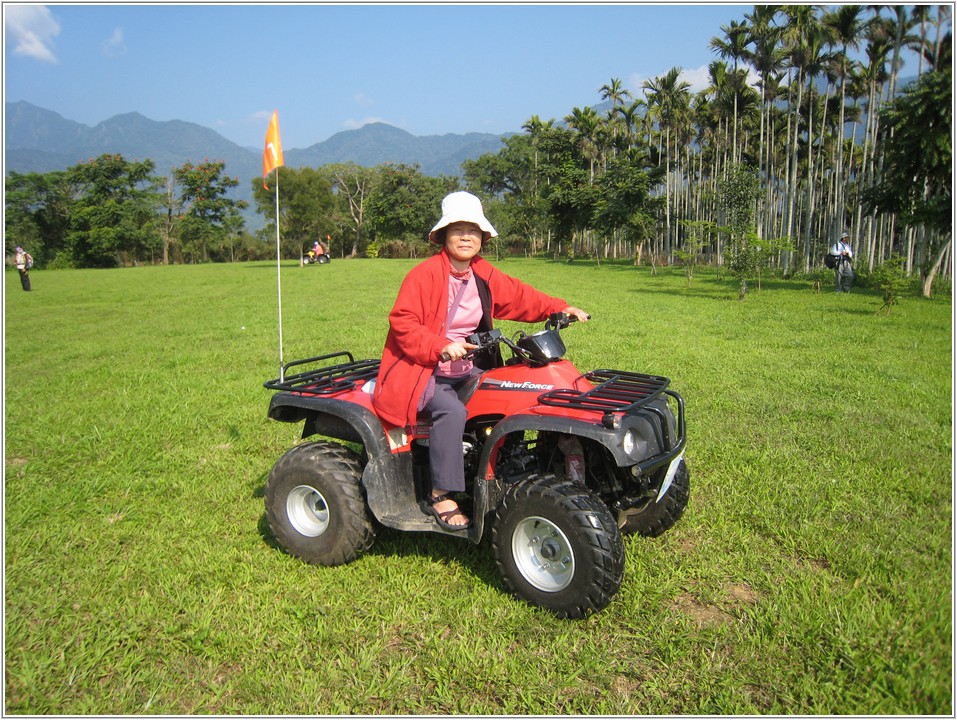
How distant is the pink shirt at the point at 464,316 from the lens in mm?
3754

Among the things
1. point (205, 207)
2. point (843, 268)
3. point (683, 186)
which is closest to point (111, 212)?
point (205, 207)

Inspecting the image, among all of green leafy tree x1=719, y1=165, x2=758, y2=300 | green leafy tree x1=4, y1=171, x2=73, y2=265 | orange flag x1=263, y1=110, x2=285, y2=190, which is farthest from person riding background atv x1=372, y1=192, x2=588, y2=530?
green leafy tree x1=4, y1=171, x2=73, y2=265

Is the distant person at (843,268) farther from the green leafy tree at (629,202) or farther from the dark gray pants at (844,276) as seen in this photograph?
the green leafy tree at (629,202)

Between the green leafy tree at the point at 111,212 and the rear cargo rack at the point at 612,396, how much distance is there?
56.5 metres

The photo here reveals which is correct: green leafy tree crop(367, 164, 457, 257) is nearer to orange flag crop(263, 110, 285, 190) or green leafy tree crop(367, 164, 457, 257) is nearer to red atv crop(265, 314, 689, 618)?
orange flag crop(263, 110, 285, 190)

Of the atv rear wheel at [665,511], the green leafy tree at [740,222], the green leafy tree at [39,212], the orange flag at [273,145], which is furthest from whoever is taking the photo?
the green leafy tree at [39,212]

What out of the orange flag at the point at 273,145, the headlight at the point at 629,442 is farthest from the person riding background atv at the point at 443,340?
the orange flag at the point at 273,145

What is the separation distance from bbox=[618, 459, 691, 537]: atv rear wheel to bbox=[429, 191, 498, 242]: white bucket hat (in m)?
1.80

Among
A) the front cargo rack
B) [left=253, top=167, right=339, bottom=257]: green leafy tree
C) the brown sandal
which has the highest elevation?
[left=253, top=167, right=339, bottom=257]: green leafy tree

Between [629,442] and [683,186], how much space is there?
62251mm

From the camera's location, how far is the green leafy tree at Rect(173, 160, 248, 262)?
5428 centimetres

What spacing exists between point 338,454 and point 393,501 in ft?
1.56

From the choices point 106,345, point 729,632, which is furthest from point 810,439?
point 106,345

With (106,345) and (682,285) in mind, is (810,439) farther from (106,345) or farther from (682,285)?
(682,285)
